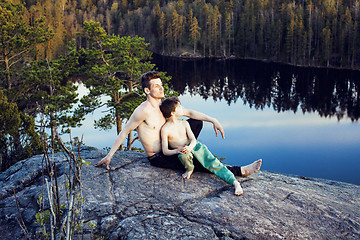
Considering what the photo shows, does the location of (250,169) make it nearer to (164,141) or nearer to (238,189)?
(238,189)

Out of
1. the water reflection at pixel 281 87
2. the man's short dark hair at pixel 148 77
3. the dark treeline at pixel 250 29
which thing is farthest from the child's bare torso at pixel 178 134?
the dark treeline at pixel 250 29

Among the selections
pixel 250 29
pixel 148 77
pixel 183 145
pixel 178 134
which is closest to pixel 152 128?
pixel 178 134

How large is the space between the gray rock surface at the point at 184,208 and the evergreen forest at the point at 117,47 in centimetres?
87

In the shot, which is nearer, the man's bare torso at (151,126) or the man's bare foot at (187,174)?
the man's bare foot at (187,174)

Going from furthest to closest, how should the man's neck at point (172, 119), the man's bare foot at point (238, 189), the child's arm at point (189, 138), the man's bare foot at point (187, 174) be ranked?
the man's neck at point (172, 119), the man's bare foot at point (187, 174), the child's arm at point (189, 138), the man's bare foot at point (238, 189)

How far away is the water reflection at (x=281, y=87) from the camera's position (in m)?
36.5

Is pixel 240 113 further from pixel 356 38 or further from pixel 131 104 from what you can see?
pixel 356 38

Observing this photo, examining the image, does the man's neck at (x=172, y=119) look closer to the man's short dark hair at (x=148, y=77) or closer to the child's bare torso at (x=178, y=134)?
the child's bare torso at (x=178, y=134)

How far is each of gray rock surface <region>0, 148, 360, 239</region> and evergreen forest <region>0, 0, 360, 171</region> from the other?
2.84 feet

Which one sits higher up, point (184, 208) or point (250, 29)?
point (250, 29)

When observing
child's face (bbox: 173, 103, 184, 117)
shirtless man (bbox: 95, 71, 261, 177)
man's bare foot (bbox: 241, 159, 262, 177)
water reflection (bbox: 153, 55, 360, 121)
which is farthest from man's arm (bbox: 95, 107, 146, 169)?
water reflection (bbox: 153, 55, 360, 121)

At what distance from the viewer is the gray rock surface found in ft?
13.2

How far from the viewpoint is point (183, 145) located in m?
5.32

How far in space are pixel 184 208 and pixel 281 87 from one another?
133ft
